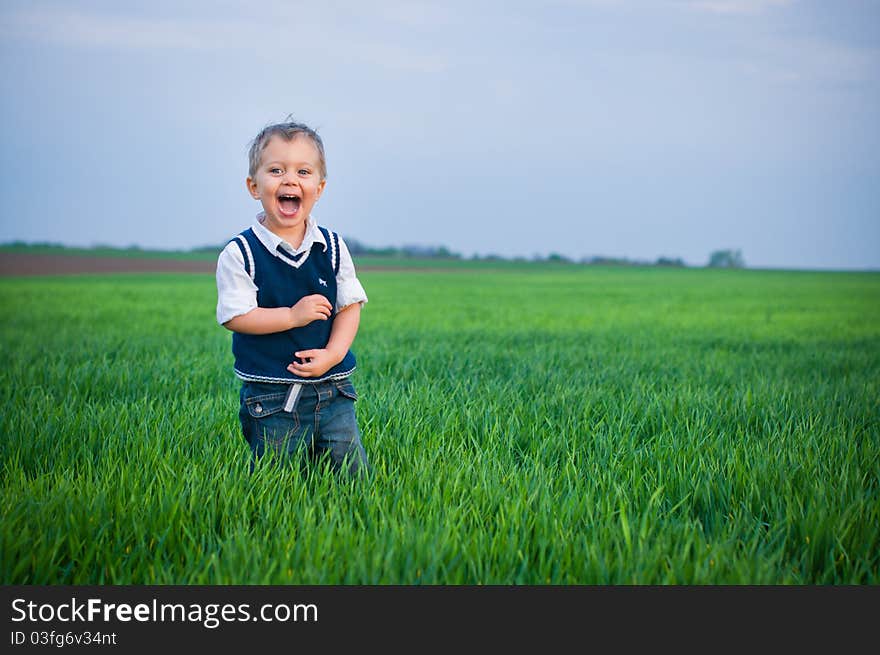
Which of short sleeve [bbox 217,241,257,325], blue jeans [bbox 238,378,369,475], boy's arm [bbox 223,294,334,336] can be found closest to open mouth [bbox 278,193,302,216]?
short sleeve [bbox 217,241,257,325]

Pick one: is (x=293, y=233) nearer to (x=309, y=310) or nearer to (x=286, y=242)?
(x=286, y=242)

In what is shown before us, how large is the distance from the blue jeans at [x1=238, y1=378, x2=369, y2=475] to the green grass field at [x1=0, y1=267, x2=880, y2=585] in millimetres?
130

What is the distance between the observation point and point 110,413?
367 cm

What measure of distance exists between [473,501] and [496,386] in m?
2.24

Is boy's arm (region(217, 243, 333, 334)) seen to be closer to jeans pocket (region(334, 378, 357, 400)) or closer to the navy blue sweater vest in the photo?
the navy blue sweater vest

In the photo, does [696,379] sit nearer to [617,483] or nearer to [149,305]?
[617,483]

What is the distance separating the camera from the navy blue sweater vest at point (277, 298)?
2670mm

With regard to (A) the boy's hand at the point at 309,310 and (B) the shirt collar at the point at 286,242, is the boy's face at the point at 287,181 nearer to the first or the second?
(B) the shirt collar at the point at 286,242

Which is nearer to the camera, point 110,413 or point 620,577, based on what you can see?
point 620,577

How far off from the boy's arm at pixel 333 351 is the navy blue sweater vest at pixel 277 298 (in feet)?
0.16

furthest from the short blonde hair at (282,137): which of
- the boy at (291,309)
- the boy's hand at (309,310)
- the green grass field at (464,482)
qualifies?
the green grass field at (464,482)

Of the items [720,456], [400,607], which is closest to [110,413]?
[400,607]

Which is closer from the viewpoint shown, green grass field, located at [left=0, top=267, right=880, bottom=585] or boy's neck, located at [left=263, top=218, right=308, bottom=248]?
green grass field, located at [left=0, top=267, right=880, bottom=585]

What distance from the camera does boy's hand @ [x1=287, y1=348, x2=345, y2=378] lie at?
2660 mm
